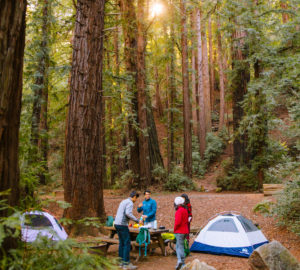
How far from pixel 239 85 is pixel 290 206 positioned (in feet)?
35.1

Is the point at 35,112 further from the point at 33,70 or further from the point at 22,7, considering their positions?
the point at 22,7

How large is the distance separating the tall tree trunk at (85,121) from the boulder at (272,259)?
4.54m

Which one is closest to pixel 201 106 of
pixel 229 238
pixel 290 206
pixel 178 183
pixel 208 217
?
pixel 178 183

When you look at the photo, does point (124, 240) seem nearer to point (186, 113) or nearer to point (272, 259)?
point (272, 259)

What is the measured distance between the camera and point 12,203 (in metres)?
2.73

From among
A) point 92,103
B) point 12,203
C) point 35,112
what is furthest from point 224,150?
point 12,203

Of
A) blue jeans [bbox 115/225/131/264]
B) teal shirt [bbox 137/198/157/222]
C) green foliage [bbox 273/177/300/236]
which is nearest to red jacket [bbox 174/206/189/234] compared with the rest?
blue jeans [bbox 115/225/131/264]

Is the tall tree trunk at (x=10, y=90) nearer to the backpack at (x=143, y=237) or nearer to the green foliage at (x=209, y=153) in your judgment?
the backpack at (x=143, y=237)

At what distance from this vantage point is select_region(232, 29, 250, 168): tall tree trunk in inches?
733

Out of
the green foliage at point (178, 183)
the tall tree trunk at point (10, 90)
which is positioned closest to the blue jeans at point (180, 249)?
the tall tree trunk at point (10, 90)

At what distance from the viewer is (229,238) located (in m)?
8.91

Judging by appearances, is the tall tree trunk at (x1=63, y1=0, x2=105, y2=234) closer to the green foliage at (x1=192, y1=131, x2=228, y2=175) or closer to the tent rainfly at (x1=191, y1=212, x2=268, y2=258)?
the tent rainfly at (x1=191, y1=212, x2=268, y2=258)

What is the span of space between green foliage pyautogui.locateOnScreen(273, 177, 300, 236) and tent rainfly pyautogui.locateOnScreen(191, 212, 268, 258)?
129 cm

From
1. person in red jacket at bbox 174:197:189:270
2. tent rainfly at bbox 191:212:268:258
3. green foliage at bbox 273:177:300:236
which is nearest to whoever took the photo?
person in red jacket at bbox 174:197:189:270
